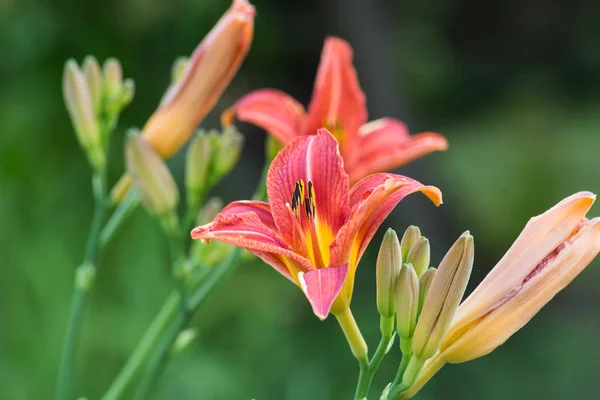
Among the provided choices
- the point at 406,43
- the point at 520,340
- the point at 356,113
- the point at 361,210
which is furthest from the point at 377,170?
the point at 406,43

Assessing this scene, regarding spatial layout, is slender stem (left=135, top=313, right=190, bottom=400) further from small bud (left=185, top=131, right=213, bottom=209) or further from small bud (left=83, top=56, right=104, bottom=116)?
small bud (left=83, top=56, right=104, bottom=116)

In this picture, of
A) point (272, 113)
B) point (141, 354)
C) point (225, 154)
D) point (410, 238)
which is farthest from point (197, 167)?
point (410, 238)

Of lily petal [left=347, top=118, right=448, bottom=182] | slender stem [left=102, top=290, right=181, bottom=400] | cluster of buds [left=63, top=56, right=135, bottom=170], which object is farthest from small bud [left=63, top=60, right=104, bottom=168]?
lily petal [left=347, top=118, right=448, bottom=182]

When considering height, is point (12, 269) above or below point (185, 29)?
below

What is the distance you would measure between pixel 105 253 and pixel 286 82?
2.77 m

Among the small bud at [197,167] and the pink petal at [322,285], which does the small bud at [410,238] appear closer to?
the pink petal at [322,285]

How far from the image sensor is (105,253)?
248 cm

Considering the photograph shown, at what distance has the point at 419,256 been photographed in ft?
2.55

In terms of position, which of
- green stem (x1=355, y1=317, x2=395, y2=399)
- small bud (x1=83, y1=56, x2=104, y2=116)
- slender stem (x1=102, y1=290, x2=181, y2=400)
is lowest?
slender stem (x1=102, y1=290, x2=181, y2=400)

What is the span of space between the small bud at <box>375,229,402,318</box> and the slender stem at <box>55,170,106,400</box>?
397 millimetres

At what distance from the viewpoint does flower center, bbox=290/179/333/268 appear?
0.77m

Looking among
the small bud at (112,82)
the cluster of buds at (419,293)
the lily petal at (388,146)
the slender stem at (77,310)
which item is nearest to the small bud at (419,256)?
the cluster of buds at (419,293)

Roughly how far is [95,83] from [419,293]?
578 mm

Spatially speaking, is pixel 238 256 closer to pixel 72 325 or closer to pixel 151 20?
pixel 72 325
